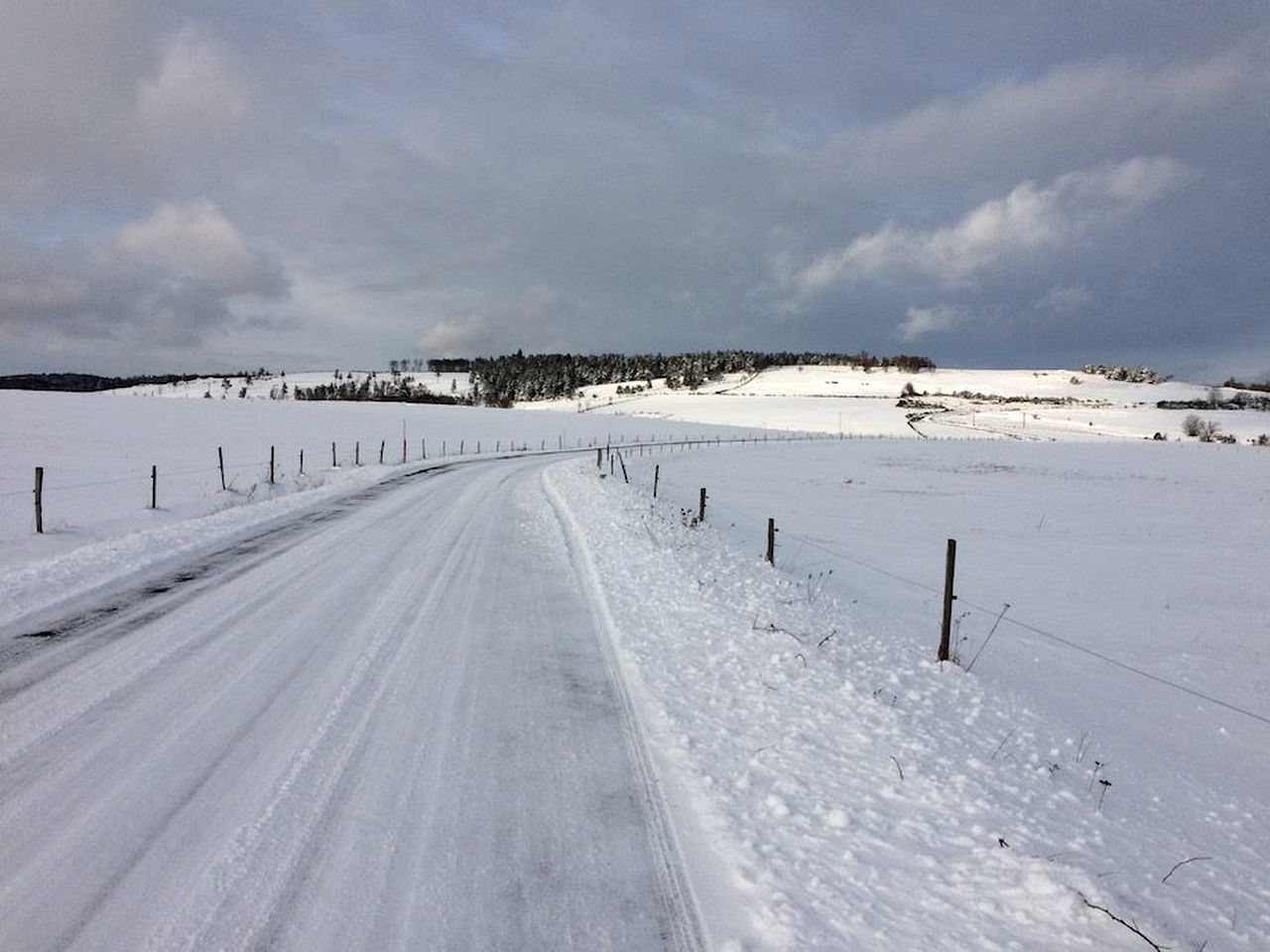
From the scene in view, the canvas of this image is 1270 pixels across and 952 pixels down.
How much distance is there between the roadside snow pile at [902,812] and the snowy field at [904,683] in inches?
0.8

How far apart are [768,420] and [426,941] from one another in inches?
4888

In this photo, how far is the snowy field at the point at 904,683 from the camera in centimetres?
370

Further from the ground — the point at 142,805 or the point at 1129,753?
the point at 142,805

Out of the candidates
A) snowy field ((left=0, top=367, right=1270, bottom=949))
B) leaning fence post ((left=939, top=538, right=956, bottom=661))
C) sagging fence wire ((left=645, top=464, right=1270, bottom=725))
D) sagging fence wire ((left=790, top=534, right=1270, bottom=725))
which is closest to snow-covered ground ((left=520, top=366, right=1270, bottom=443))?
snowy field ((left=0, top=367, right=1270, bottom=949))

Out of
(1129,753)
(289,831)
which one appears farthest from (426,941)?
(1129,753)

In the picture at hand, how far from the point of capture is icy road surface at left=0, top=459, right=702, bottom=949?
3.27 meters

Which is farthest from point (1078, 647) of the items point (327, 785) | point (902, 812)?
point (327, 785)

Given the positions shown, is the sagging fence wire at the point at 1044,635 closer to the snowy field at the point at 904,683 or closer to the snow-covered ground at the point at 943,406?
the snowy field at the point at 904,683

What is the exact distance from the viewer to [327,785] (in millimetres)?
4355

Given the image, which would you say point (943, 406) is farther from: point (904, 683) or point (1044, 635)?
point (904, 683)

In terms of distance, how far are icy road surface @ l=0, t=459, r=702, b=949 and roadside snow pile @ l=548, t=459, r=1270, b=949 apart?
0.44m

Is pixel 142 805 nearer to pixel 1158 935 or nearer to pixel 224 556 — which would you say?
Result: pixel 1158 935

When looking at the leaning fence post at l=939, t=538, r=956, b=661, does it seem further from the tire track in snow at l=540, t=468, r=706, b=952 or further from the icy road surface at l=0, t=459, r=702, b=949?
the icy road surface at l=0, t=459, r=702, b=949

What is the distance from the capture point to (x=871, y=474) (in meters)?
42.8
